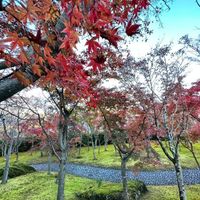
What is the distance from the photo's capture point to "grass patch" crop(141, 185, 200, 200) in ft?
55.4

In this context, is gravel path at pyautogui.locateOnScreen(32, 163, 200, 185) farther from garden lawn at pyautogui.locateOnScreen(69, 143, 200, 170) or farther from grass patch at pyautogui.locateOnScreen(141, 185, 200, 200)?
grass patch at pyautogui.locateOnScreen(141, 185, 200, 200)

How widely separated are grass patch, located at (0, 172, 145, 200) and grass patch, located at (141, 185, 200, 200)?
1.95 meters

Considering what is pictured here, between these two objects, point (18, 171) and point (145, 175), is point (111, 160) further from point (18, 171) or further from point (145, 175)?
point (18, 171)

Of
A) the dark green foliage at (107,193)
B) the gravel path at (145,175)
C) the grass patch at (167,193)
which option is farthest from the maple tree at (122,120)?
the gravel path at (145,175)

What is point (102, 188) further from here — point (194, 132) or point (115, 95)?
point (194, 132)

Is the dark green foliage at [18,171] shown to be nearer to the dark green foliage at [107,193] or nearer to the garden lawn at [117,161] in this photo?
the garden lawn at [117,161]

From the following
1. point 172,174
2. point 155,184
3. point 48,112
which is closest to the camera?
point 155,184

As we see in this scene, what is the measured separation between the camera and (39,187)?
20.0m

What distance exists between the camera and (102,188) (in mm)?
17219

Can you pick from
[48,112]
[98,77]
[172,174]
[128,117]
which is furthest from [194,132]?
[48,112]

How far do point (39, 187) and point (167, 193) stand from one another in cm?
809

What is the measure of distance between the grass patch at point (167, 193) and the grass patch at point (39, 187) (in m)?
1.95

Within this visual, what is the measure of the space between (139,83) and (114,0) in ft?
33.8

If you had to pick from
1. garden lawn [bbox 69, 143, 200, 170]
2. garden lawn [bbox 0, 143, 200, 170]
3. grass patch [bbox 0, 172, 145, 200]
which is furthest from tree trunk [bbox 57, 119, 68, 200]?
garden lawn [bbox 69, 143, 200, 170]
